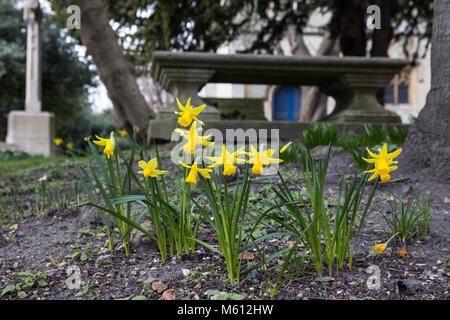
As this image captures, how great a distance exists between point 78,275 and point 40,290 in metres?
0.15

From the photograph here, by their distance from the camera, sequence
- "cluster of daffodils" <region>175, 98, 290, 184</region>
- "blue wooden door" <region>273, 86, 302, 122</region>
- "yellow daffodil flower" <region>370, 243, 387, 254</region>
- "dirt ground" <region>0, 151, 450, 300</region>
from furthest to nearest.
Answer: "blue wooden door" <region>273, 86, 302, 122</region>, "yellow daffodil flower" <region>370, 243, 387, 254</region>, "dirt ground" <region>0, 151, 450, 300</region>, "cluster of daffodils" <region>175, 98, 290, 184</region>

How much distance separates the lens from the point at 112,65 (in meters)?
4.41

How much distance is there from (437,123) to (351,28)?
4.36 metres

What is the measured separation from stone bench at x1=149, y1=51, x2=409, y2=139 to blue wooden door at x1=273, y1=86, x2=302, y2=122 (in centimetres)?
1019

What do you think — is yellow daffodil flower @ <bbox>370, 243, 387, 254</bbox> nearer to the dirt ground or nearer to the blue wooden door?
the dirt ground

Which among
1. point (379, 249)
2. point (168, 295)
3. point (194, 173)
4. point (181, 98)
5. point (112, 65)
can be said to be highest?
point (112, 65)

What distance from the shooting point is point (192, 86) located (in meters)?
4.56

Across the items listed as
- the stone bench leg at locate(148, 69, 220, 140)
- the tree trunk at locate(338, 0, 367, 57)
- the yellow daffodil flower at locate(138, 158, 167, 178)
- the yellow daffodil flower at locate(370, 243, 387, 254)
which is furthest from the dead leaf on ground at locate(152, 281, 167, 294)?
the tree trunk at locate(338, 0, 367, 57)

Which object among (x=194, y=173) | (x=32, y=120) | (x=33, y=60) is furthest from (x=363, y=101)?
(x=33, y=60)

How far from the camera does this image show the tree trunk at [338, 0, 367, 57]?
21.0 ft

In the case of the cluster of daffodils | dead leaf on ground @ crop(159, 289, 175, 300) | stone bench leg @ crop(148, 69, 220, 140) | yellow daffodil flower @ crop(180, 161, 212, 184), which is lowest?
dead leaf on ground @ crop(159, 289, 175, 300)

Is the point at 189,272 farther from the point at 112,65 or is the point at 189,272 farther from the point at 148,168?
the point at 112,65

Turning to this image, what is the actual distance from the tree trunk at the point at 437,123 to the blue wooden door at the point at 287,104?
12519mm
